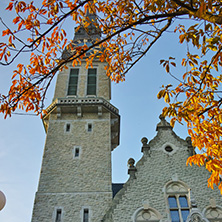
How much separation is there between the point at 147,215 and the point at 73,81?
38.4 feet

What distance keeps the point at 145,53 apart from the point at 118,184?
12.4 m

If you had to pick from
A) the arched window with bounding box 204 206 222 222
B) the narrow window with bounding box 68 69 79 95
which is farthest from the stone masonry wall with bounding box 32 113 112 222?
the arched window with bounding box 204 206 222 222

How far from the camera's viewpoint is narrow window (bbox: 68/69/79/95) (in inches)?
→ 810

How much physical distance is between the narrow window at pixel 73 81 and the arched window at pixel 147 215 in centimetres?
1017

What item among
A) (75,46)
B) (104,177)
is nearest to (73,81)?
(75,46)

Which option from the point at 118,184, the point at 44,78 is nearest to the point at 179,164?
the point at 118,184

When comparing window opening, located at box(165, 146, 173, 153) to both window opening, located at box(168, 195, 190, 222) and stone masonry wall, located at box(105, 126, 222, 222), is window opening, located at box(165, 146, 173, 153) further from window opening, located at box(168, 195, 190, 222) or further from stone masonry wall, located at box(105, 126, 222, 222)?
window opening, located at box(168, 195, 190, 222)

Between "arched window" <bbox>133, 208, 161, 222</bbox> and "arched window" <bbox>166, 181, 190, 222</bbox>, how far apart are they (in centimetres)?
59

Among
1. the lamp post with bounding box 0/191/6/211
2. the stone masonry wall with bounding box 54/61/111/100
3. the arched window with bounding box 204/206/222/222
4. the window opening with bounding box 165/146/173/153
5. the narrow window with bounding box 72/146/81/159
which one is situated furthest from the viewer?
the stone masonry wall with bounding box 54/61/111/100

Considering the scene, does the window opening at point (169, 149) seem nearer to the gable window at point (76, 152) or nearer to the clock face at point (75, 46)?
the gable window at point (76, 152)

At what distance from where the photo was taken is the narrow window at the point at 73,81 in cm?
2056

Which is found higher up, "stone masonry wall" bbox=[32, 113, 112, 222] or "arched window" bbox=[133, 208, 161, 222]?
"stone masonry wall" bbox=[32, 113, 112, 222]

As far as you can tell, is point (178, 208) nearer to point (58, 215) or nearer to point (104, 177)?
point (104, 177)

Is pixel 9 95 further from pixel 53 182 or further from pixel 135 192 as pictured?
pixel 53 182
